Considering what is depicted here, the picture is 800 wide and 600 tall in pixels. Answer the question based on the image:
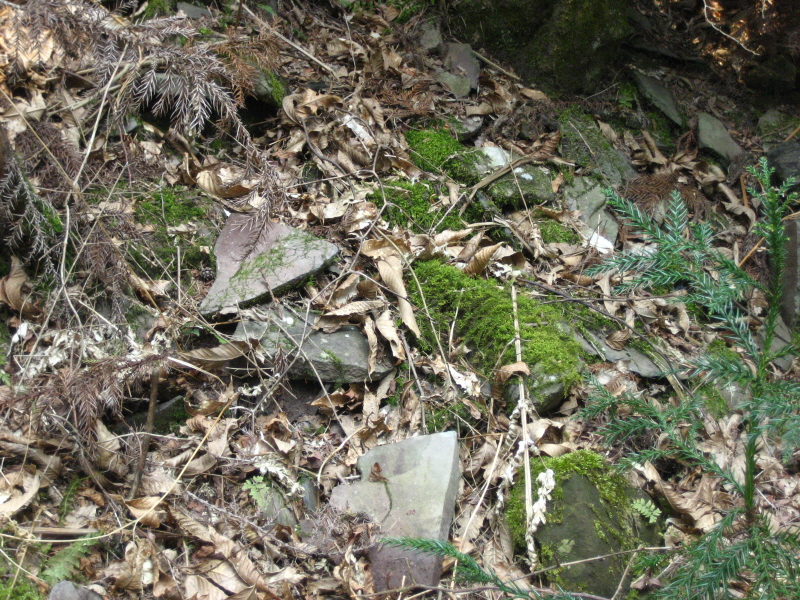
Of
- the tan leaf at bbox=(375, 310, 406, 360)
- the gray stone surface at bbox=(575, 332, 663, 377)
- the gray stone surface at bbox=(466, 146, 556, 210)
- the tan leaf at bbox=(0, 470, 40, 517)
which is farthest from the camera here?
the gray stone surface at bbox=(466, 146, 556, 210)

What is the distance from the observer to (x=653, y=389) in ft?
11.8

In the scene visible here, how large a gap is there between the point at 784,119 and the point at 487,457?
5110mm

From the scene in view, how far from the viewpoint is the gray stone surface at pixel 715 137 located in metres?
5.46

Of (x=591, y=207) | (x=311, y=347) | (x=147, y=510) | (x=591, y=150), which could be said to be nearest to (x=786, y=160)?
(x=591, y=150)

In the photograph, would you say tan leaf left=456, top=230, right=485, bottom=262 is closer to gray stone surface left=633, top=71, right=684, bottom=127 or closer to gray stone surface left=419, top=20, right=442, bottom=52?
gray stone surface left=419, top=20, right=442, bottom=52

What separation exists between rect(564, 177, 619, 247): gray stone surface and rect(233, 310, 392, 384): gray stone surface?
2169 mm

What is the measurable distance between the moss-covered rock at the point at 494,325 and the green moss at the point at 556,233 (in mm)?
787

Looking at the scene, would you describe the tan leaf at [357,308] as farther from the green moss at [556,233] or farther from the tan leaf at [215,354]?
the green moss at [556,233]

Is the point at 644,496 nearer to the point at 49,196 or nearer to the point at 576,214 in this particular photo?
the point at 576,214

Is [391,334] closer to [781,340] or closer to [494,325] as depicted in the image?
[494,325]

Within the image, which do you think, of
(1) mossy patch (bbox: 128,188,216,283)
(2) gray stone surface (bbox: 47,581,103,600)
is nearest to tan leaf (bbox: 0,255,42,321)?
(1) mossy patch (bbox: 128,188,216,283)

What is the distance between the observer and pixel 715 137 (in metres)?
5.54

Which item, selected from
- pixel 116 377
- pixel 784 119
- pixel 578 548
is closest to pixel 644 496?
pixel 578 548

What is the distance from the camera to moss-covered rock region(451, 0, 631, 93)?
5320mm
